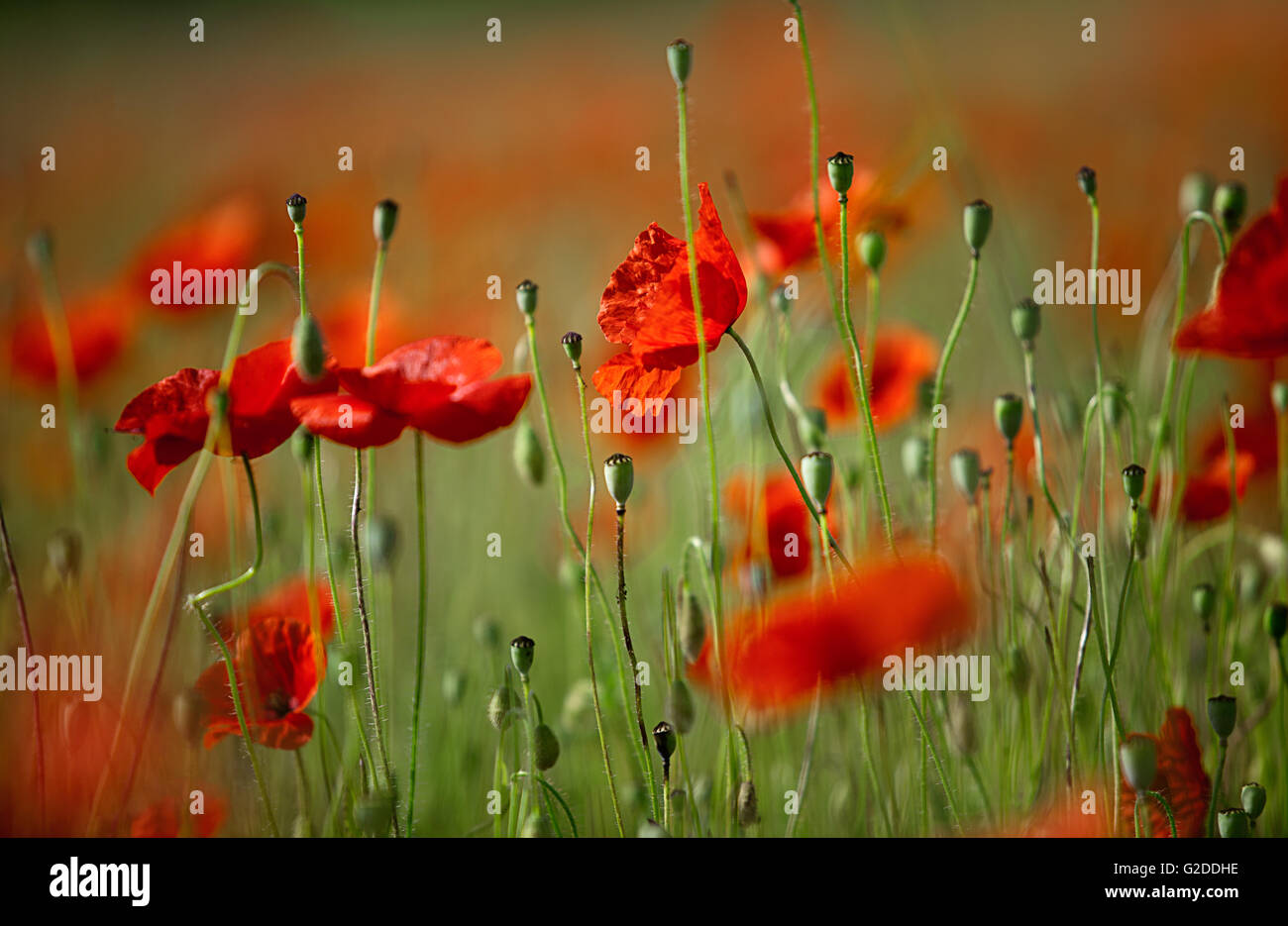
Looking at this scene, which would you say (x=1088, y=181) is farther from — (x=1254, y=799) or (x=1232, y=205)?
(x=1254, y=799)

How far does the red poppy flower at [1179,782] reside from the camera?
67 centimetres

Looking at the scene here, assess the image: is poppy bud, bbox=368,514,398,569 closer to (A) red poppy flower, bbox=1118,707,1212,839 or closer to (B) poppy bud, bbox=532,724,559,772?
(B) poppy bud, bbox=532,724,559,772

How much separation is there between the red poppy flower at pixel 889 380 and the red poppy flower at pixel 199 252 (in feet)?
1.95

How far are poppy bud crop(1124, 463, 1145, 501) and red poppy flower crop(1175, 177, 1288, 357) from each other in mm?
76

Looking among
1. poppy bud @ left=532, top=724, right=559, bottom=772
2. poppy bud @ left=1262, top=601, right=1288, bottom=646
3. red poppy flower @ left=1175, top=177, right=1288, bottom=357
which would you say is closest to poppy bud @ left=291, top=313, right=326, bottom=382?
poppy bud @ left=532, top=724, right=559, bottom=772

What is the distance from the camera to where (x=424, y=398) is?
0.64 m

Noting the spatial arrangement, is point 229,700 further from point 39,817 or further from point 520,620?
point 520,620

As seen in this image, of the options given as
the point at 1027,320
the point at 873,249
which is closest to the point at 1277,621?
the point at 1027,320

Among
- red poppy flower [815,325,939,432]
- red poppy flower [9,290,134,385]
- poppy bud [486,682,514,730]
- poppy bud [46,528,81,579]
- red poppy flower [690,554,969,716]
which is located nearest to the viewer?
red poppy flower [690,554,969,716]

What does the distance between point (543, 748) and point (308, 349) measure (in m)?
0.26

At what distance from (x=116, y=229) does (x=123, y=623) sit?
71cm

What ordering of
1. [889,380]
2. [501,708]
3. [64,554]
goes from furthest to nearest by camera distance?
[889,380] → [64,554] → [501,708]

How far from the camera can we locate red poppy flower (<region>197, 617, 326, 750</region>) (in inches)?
28.5

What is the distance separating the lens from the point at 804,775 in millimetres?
750
